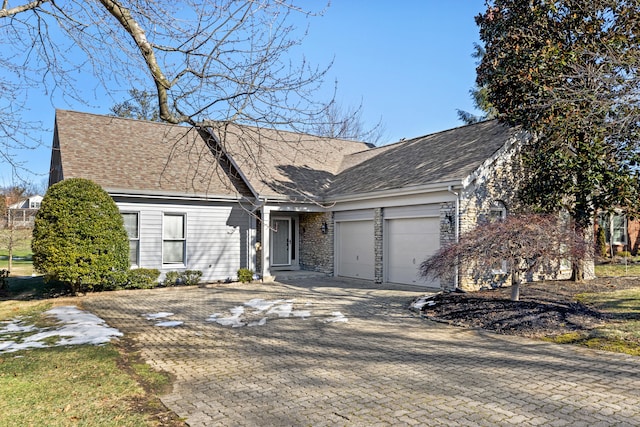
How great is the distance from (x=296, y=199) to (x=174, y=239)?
14.5 feet

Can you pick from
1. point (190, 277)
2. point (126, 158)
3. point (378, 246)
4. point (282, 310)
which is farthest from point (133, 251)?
point (378, 246)

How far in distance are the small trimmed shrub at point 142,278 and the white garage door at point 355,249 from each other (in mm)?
6610

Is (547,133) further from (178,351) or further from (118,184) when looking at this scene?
(118,184)

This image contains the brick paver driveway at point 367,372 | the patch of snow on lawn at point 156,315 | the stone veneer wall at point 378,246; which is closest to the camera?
the brick paver driveway at point 367,372

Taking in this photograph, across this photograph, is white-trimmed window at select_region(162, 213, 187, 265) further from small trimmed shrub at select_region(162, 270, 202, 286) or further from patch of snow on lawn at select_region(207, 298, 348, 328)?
patch of snow on lawn at select_region(207, 298, 348, 328)

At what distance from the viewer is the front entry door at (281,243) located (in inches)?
758

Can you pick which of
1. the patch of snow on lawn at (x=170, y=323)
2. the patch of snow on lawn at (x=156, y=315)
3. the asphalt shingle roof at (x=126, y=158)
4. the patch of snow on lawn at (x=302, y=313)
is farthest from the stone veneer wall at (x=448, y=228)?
the patch of snow on lawn at (x=156, y=315)

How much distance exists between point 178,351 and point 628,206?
12.0 m

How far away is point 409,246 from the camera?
1456 cm

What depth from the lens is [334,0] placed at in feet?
20.2

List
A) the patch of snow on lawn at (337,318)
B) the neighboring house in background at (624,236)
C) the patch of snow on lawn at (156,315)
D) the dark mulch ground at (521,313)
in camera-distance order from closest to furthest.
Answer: the dark mulch ground at (521,313) → the patch of snow on lawn at (337,318) → the patch of snow on lawn at (156,315) → the neighboring house in background at (624,236)

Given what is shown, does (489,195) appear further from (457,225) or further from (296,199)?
(296,199)

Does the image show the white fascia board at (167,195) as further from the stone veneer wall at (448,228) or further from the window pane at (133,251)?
the stone veneer wall at (448,228)

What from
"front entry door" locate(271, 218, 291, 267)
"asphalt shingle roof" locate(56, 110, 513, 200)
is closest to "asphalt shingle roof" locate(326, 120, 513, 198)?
"asphalt shingle roof" locate(56, 110, 513, 200)
